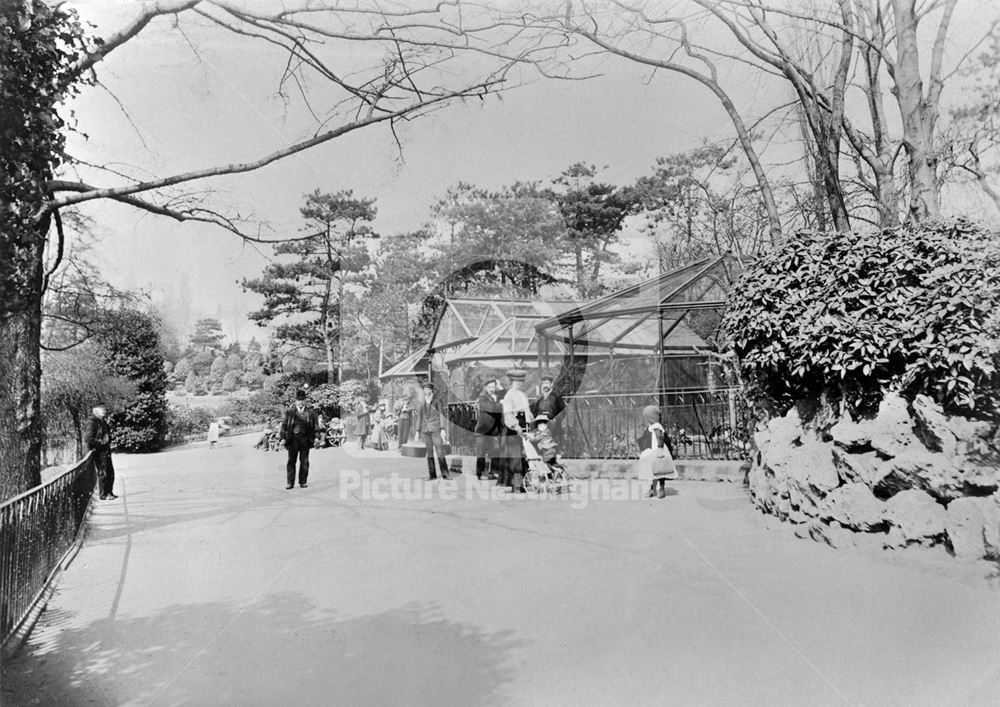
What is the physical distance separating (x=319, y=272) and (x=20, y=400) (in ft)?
21.5

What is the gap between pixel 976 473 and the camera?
5.15 meters

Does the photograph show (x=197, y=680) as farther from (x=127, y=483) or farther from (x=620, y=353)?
(x=620, y=353)

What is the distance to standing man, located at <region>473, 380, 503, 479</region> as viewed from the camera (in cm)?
1091

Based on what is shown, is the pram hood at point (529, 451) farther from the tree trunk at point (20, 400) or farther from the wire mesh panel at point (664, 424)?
the tree trunk at point (20, 400)

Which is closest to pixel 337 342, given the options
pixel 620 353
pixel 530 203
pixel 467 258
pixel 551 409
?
pixel 467 258

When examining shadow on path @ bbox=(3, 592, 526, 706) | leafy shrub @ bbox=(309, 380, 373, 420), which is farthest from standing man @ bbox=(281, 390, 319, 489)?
leafy shrub @ bbox=(309, 380, 373, 420)

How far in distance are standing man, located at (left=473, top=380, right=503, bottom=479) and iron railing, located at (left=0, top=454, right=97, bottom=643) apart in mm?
5728

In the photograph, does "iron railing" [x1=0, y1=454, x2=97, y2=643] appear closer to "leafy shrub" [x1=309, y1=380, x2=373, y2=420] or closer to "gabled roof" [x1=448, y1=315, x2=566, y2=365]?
"gabled roof" [x1=448, y1=315, x2=566, y2=365]

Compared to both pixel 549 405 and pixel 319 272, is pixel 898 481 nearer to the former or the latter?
pixel 549 405

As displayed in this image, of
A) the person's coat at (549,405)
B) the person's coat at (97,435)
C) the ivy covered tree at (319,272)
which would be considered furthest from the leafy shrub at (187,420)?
the person's coat at (549,405)

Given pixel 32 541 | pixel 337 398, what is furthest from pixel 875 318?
pixel 337 398

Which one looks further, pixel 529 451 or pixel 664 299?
pixel 664 299

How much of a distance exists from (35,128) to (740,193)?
37.7 ft

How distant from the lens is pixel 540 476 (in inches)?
395
